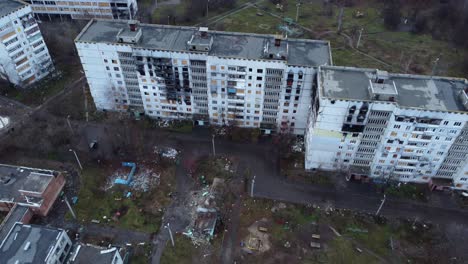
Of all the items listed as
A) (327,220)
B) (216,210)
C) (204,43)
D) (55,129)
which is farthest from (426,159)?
(55,129)

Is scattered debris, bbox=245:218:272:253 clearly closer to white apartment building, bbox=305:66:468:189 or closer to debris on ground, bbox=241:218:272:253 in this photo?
debris on ground, bbox=241:218:272:253

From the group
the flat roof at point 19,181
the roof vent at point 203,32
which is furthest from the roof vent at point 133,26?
the flat roof at point 19,181

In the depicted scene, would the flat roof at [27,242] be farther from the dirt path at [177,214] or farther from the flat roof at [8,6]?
the flat roof at [8,6]

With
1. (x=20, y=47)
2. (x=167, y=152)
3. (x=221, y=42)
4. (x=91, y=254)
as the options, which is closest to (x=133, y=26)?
(x=221, y=42)

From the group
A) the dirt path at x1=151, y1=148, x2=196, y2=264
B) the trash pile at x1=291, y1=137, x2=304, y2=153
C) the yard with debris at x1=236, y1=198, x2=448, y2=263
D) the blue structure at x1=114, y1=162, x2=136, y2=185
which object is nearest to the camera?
the yard with debris at x1=236, y1=198, x2=448, y2=263

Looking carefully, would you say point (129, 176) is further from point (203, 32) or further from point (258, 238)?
point (203, 32)

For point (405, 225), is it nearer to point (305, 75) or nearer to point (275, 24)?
point (305, 75)

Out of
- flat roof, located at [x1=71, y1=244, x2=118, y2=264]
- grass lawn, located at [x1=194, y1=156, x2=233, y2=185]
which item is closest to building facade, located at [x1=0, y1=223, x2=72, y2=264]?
flat roof, located at [x1=71, y1=244, x2=118, y2=264]
